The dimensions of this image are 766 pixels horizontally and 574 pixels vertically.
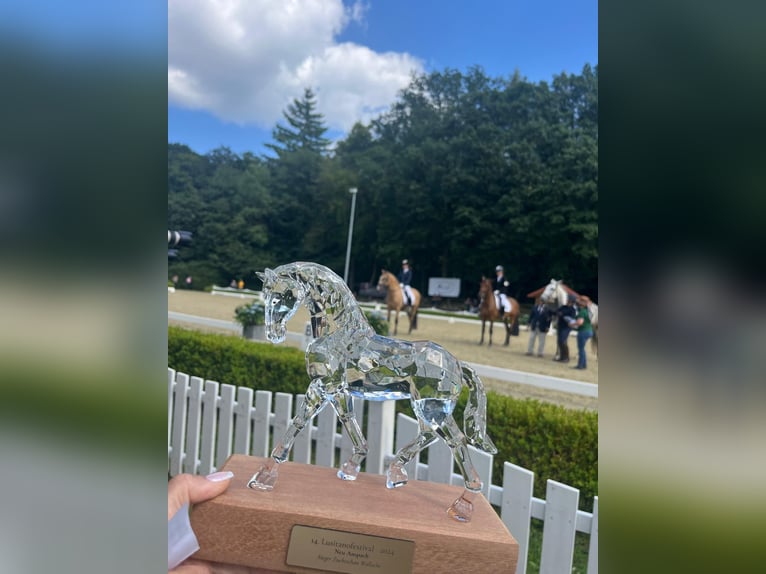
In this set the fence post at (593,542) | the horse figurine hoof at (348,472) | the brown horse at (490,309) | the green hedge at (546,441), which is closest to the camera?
the horse figurine hoof at (348,472)

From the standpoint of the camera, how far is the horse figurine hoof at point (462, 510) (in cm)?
144

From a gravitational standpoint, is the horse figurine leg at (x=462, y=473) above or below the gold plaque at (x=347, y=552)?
above

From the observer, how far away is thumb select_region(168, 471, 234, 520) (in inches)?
51.2

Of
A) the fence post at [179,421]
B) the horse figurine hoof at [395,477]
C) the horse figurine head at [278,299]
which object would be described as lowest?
the fence post at [179,421]

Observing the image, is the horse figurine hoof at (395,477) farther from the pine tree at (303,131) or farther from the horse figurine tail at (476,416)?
the pine tree at (303,131)

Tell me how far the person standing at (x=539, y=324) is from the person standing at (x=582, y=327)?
2.74 feet

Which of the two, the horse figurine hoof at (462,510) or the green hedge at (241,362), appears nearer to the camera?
the horse figurine hoof at (462,510)

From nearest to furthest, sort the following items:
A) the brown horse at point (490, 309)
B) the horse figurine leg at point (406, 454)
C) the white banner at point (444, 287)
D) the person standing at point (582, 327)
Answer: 1. the horse figurine leg at point (406, 454)
2. the person standing at point (582, 327)
3. the brown horse at point (490, 309)
4. the white banner at point (444, 287)
